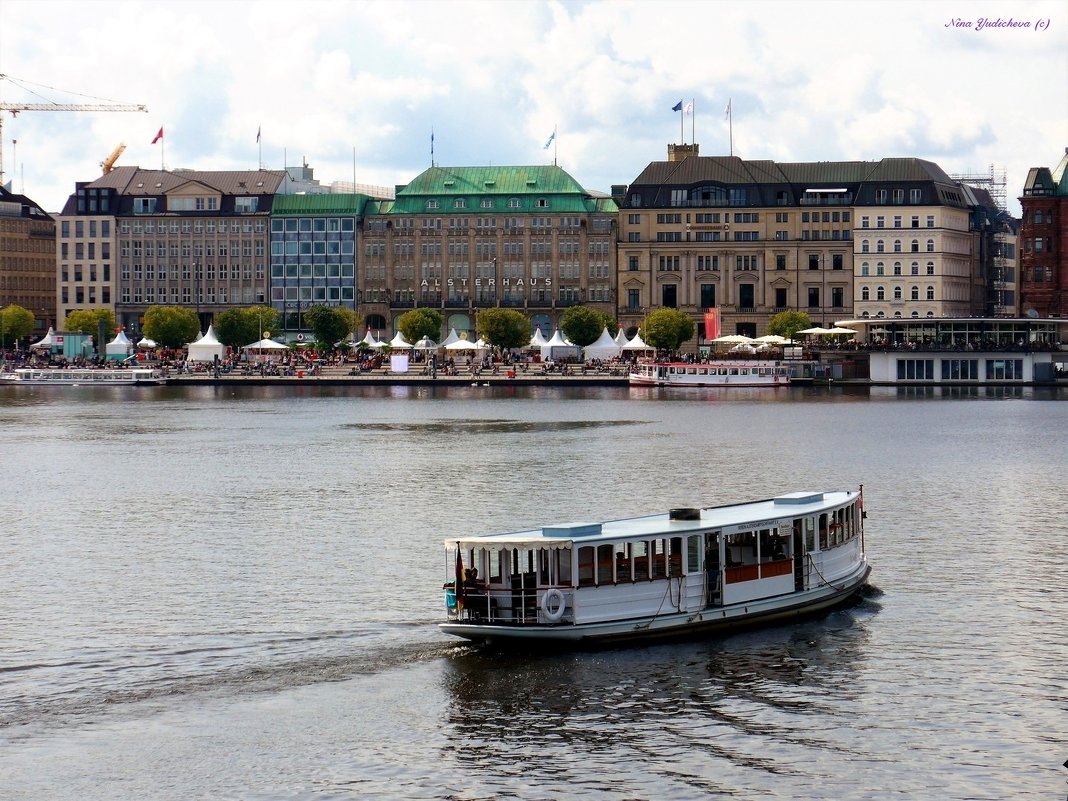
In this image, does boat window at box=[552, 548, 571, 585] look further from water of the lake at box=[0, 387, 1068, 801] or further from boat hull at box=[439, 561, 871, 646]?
water of the lake at box=[0, 387, 1068, 801]

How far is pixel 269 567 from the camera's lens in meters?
59.1

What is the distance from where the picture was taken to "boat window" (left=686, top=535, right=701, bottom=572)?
151 ft

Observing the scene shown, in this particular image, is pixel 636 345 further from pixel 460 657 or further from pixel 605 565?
pixel 460 657

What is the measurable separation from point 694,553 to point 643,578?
6.00 ft

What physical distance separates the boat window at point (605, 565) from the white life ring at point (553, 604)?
1.19 meters

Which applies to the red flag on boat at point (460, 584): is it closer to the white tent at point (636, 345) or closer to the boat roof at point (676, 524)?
the boat roof at point (676, 524)

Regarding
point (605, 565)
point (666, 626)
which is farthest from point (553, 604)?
point (666, 626)

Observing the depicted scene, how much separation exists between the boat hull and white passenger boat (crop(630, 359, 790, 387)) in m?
133

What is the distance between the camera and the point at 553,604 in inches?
1734

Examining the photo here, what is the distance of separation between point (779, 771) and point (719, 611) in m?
10.7

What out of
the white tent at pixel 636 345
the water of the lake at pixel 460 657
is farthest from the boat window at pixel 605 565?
the white tent at pixel 636 345

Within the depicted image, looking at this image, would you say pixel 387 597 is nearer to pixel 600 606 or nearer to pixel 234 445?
pixel 600 606

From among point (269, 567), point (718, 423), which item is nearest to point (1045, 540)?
point (269, 567)

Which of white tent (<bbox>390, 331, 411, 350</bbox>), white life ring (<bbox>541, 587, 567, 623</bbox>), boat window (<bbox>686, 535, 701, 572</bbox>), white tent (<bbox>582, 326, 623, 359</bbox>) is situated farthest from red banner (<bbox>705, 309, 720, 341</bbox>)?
white life ring (<bbox>541, 587, 567, 623</bbox>)
